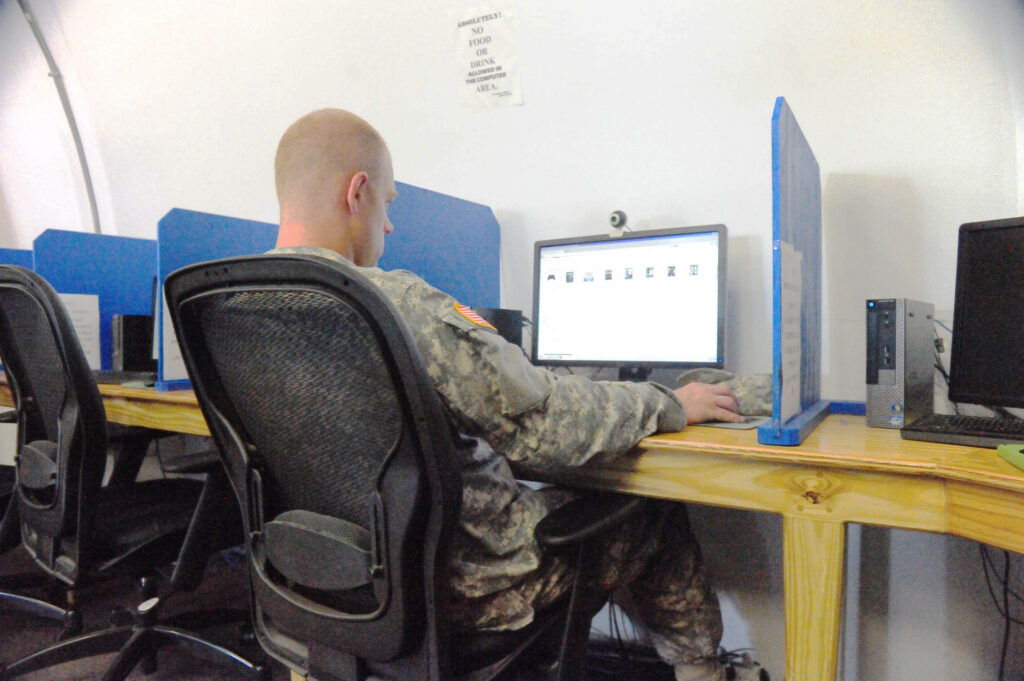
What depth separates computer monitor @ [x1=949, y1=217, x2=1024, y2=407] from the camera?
1036 mm

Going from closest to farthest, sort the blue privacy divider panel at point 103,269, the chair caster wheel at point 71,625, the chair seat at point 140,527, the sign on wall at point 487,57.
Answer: the chair seat at point 140,527 → the chair caster wheel at point 71,625 → the sign on wall at point 487,57 → the blue privacy divider panel at point 103,269

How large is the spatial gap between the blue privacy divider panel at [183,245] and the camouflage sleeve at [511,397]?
94 cm

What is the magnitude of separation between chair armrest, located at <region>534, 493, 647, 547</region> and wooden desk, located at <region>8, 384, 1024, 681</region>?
3.3 inches

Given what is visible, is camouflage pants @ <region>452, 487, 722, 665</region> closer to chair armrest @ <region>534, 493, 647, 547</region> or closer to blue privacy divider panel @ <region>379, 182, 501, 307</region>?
chair armrest @ <region>534, 493, 647, 547</region>

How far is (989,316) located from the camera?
1066mm

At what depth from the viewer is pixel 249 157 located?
2410 mm

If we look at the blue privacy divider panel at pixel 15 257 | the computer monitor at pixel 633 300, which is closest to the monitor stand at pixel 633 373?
the computer monitor at pixel 633 300

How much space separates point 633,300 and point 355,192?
2.21ft

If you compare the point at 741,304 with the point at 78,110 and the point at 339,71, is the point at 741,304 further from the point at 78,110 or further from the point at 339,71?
the point at 78,110

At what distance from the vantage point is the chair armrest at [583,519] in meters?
0.78

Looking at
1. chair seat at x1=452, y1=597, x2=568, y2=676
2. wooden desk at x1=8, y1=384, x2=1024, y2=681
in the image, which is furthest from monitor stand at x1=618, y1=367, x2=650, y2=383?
chair seat at x1=452, y1=597, x2=568, y2=676

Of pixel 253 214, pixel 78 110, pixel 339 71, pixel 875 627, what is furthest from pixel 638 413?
pixel 78 110

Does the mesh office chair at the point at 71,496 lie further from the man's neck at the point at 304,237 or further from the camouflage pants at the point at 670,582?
the camouflage pants at the point at 670,582

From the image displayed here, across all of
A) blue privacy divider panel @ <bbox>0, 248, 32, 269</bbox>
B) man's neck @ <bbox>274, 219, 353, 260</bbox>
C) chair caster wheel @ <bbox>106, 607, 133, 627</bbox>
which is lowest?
chair caster wheel @ <bbox>106, 607, 133, 627</bbox>
